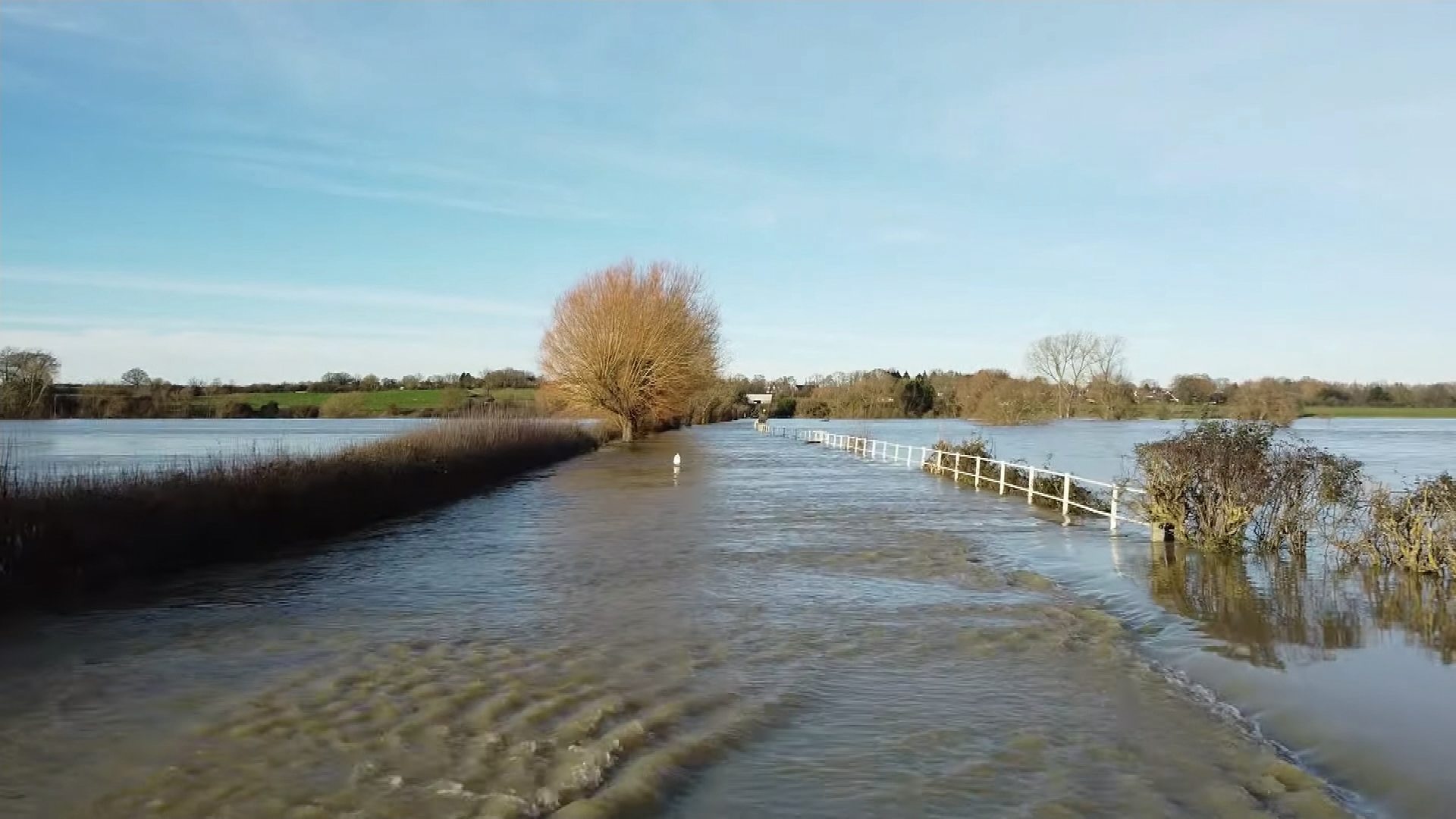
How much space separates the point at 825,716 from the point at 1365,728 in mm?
3299

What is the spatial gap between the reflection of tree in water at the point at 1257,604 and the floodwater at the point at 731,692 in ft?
0.17

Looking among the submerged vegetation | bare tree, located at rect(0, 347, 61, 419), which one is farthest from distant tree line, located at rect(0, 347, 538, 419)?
the submerged vegetation

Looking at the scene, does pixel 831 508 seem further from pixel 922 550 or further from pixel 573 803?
pixel 573 803

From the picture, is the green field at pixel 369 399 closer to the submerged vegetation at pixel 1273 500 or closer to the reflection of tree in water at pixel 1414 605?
the submerged vegetation at pixel 1273 500

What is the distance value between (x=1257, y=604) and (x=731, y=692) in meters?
6.09

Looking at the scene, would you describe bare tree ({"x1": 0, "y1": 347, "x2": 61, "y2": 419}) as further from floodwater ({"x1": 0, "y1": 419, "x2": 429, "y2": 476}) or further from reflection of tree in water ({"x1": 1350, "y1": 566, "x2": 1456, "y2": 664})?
reflection of tree in water ({"x1": 1350, "y1": 566, "x2": 1456, "y2": 664})

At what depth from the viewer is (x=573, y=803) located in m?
4.70

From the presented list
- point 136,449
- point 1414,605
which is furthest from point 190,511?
point 136,449

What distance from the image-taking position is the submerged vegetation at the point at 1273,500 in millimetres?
11055

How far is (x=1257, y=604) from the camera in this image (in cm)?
976

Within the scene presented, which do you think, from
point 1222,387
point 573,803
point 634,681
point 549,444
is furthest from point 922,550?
point 1222,387

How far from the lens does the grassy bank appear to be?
10070mm

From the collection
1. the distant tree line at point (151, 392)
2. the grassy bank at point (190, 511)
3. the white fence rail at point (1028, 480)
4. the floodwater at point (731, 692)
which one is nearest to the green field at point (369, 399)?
the distant tree line at point (151, 392)

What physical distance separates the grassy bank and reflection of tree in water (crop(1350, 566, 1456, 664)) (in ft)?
41.9
